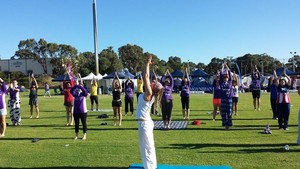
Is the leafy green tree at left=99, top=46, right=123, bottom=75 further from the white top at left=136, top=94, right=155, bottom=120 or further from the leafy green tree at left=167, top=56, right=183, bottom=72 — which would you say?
the white top at left=136, top=94, right=155, bottom=120

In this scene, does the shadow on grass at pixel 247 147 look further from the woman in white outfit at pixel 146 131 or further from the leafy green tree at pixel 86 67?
the leafy green tree at pixel 86 67

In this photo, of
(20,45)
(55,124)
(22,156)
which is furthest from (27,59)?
(22,156)

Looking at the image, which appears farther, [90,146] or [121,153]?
[90,146]

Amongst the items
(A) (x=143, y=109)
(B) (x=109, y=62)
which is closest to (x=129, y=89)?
(A) (x=143, y=109)

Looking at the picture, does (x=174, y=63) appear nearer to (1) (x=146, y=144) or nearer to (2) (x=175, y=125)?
(2) (x=175, y=125)

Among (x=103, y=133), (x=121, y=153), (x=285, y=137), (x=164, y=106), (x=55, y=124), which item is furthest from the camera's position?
(x=55, y=124)

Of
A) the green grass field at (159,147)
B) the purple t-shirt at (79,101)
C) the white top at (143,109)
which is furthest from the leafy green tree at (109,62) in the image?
the white top at (143,109)

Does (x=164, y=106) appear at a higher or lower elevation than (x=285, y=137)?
higher

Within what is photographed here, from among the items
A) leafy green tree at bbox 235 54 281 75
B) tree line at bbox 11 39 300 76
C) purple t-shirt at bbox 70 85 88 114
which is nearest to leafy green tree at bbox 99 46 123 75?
tree line at bbox 11 39 300 76

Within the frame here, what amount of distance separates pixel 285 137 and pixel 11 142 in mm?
8776

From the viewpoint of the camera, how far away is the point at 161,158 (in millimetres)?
8258

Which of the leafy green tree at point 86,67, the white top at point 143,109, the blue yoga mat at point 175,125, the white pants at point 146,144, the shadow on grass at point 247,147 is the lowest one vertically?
the shadow on grass at point 247,147

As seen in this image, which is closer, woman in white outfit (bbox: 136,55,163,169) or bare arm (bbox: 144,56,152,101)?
bare arm (bbox: 144,56,152,101)

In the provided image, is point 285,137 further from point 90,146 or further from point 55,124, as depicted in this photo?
point 55,124
